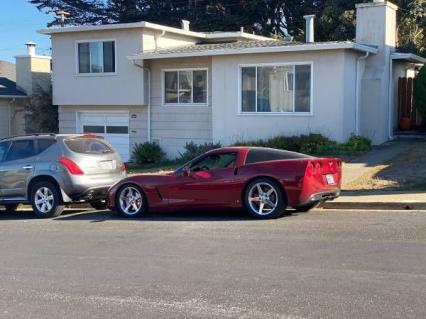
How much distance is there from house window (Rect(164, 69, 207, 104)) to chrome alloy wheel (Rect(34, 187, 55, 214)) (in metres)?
11.6

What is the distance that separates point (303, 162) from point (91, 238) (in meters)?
3.73

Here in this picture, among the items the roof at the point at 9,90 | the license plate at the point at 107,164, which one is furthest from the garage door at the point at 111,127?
the license plate at the point at 107,164

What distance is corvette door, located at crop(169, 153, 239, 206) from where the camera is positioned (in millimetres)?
11344

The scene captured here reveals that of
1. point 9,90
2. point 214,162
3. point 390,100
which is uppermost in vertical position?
point 9,90

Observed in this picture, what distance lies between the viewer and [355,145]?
20.4 meters

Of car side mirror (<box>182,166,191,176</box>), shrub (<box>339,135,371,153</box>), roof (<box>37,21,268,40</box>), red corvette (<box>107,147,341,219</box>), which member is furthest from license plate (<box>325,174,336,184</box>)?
roof (<box>37,21,268,40</box>)

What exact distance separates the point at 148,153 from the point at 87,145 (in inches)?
429

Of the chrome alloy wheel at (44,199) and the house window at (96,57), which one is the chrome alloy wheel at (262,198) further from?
the house window at (96,57)

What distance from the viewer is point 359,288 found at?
21.1ft

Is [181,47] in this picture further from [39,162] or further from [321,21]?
[39,162]

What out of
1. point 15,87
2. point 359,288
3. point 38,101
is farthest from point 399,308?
point 15,87

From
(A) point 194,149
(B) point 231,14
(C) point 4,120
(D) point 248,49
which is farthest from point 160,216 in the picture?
(B) point 231,14

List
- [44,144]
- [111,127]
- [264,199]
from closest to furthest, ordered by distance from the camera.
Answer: [264,199]
[44,144]
[111,127]

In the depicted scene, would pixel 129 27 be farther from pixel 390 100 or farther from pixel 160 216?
pixel 160 216
